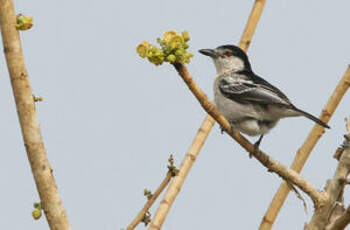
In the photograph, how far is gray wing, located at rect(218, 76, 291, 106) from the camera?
5.76m

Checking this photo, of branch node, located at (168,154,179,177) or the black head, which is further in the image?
the black head

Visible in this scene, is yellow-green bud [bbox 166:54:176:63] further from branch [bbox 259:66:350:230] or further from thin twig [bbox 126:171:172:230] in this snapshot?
branch [bbox 259:66:350:230]

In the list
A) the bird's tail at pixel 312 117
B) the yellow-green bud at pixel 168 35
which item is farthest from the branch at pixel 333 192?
the yellow-green bud at pixel 168 35

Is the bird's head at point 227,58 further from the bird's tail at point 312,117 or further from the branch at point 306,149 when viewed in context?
the branch at point 306,149

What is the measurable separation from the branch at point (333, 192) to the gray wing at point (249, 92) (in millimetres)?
1843

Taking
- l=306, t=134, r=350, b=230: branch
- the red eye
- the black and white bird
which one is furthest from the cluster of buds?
the red eye

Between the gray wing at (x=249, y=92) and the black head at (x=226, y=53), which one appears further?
the black head at (x=226, y=53)

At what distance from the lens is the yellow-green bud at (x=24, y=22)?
312cm

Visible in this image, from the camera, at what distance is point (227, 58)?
7133mm

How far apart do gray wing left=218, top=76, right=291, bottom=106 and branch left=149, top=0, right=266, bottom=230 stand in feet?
1.61

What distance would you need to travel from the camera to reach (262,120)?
5926 mm

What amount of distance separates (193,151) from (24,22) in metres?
2.23

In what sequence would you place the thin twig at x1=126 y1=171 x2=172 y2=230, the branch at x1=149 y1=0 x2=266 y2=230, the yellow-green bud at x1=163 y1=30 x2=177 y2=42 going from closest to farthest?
the yellow-green bud at x1=163 y1=30 x2=177 y2=42 → the thin twig at x1=126 y1=171 x2=172 y2=230 → the branch at x1=149 y1=0 x2=266 y2=230

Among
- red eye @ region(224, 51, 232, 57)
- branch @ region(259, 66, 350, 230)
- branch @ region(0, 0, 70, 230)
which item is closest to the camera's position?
branch @ region(0, 0, 70, 230)
